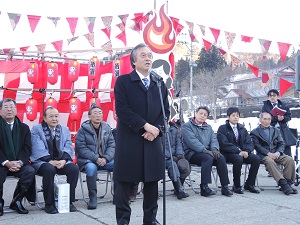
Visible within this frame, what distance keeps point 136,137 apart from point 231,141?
2.99 meters

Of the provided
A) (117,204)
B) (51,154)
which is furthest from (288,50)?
(117,204)

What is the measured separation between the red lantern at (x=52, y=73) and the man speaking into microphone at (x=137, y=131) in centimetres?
554

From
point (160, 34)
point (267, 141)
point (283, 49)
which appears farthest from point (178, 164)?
point (283, 49)

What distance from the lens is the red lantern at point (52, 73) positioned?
8.48 metres

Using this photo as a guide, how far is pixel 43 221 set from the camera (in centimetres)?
406

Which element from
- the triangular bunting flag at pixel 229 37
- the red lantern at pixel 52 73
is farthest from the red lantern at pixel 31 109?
the triangular bunting flag at pixel 229 37

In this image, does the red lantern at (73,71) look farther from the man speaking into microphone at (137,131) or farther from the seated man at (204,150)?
the man speaking into microphone at (137,131)

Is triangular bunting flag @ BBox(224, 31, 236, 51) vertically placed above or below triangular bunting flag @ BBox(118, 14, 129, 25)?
below

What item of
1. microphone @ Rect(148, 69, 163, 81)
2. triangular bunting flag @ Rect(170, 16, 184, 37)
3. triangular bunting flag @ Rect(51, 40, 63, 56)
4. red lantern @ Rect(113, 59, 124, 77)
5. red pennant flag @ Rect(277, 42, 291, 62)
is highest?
triangular bunting flag @ Rect(170, 16, 184, 37)

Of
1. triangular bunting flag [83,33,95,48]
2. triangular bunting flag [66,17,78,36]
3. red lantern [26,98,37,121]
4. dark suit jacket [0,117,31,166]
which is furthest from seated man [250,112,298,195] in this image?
triangular bunting flag [66,17,78,36]

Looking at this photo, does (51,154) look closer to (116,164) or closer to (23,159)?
(23,159)

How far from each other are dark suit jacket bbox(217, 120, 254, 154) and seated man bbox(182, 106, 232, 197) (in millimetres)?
157

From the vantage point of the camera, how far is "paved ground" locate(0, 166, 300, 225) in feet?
13.4

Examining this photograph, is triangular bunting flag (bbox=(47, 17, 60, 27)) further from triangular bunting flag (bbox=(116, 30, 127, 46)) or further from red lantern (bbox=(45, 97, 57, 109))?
red lantern (bbox=(45, 97, 57, 109))
